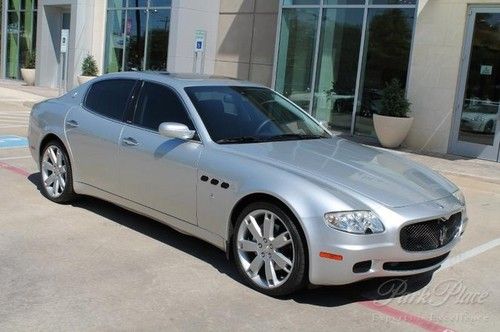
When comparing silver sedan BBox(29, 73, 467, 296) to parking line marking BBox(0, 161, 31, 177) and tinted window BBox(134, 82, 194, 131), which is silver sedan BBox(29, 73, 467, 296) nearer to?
tinted window BBox(134, 82, 194, 131)

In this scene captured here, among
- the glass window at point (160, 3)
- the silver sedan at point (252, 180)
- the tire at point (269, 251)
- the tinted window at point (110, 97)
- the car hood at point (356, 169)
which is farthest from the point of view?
the glass window at point (160, 3)

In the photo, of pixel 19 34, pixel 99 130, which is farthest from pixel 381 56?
pixel 19 34

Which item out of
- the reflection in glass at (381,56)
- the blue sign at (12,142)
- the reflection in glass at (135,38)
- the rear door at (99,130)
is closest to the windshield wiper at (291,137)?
the rear door at (99,130)

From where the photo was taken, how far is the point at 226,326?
390cm

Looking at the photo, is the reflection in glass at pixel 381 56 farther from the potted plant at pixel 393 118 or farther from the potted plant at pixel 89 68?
the potted plant at pixel 89 68

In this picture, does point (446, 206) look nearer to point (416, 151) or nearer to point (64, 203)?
point (64, 203)

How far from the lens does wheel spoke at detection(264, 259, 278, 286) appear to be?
4391mm

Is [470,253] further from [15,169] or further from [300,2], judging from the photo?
[300,2]

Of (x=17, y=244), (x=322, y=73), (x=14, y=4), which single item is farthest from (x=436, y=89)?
(x=14, y=4)

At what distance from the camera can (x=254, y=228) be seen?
14.7 ft

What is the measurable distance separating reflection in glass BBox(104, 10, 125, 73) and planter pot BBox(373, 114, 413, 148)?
1142cm

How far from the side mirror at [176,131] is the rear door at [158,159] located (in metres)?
0.09

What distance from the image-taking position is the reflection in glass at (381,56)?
43.3 feet

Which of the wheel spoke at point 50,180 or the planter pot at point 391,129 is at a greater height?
the planter pot at point 391,129
